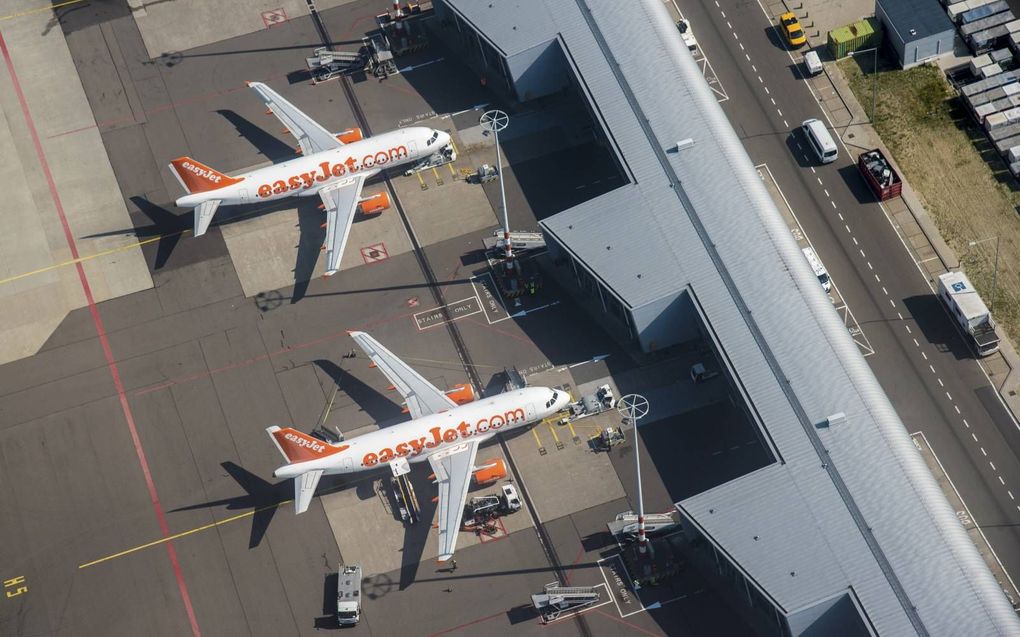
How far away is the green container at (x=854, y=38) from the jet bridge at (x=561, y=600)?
3088 inches

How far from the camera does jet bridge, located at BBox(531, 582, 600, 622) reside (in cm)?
15650

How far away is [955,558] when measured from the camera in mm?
148000

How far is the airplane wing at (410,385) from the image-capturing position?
16500 cm

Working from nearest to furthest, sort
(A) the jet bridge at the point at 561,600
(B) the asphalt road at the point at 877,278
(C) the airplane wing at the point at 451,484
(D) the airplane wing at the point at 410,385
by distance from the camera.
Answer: (A) the jet bridge at the point at 561,600, (C) the airplane wing at the point at 451,484, (B) the asphalt road at the point at 877,278, (D) the airplane wing at the point at 410,385

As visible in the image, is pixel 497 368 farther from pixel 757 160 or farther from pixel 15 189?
pixel 15 189

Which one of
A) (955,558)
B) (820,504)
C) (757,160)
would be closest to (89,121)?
(757,160)

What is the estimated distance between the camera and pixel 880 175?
18112 centimetres

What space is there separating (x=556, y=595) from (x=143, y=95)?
85473mm

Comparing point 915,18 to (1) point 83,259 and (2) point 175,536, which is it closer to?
(1) point 83,259

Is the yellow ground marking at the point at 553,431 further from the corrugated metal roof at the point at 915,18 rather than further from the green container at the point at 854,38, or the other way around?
the corrugated metal roof at the point at 915,18

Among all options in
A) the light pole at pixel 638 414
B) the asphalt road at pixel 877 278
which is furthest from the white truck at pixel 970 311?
the light pole at pixel 638 414

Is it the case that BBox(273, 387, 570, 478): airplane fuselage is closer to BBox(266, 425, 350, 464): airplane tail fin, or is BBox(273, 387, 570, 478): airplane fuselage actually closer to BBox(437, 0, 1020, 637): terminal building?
BBox(266, 425, 350, 464): airplane tail fin

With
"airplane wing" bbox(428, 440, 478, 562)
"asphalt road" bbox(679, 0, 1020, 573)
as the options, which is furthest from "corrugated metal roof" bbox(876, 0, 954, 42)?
"airplane wing" bbox(428, 440, 478, 562)

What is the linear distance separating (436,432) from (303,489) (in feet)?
50.0
